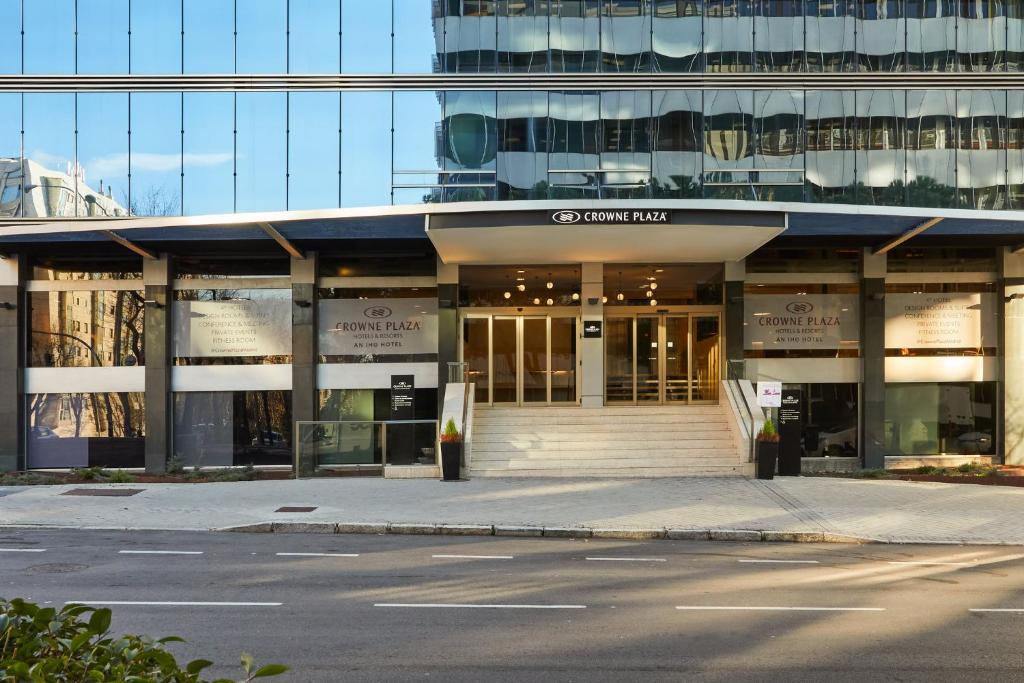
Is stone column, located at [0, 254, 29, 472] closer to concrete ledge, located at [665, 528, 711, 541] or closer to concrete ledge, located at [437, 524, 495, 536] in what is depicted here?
concrete ledge, located at [437, 524, 495, 536]

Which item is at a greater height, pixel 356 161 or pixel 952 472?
pixel 356 161

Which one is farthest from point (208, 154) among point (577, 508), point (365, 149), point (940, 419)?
point (940, 419)

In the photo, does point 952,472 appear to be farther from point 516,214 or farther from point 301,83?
point 301,83

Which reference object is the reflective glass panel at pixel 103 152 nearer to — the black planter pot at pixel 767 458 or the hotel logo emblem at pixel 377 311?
the hotel logo emblem at pixel 377 311

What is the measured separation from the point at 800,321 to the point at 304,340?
13146 mm

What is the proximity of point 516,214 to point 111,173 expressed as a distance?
10.7 m

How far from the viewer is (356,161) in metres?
21.6

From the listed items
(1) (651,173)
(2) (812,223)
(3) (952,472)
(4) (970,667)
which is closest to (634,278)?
(1) (651,173)

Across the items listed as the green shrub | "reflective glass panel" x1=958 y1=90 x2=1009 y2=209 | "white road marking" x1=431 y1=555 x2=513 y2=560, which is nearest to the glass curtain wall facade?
"reflective glass panel" x1=958 y1=90 x2=1009 y2=209

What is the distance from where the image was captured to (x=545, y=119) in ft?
70.5

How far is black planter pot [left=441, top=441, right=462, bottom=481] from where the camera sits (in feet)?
62.4

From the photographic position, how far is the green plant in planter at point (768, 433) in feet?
62.7

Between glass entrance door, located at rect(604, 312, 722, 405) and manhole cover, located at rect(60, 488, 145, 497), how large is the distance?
12103 mm

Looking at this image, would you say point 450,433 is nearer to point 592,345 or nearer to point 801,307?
point 592,345
